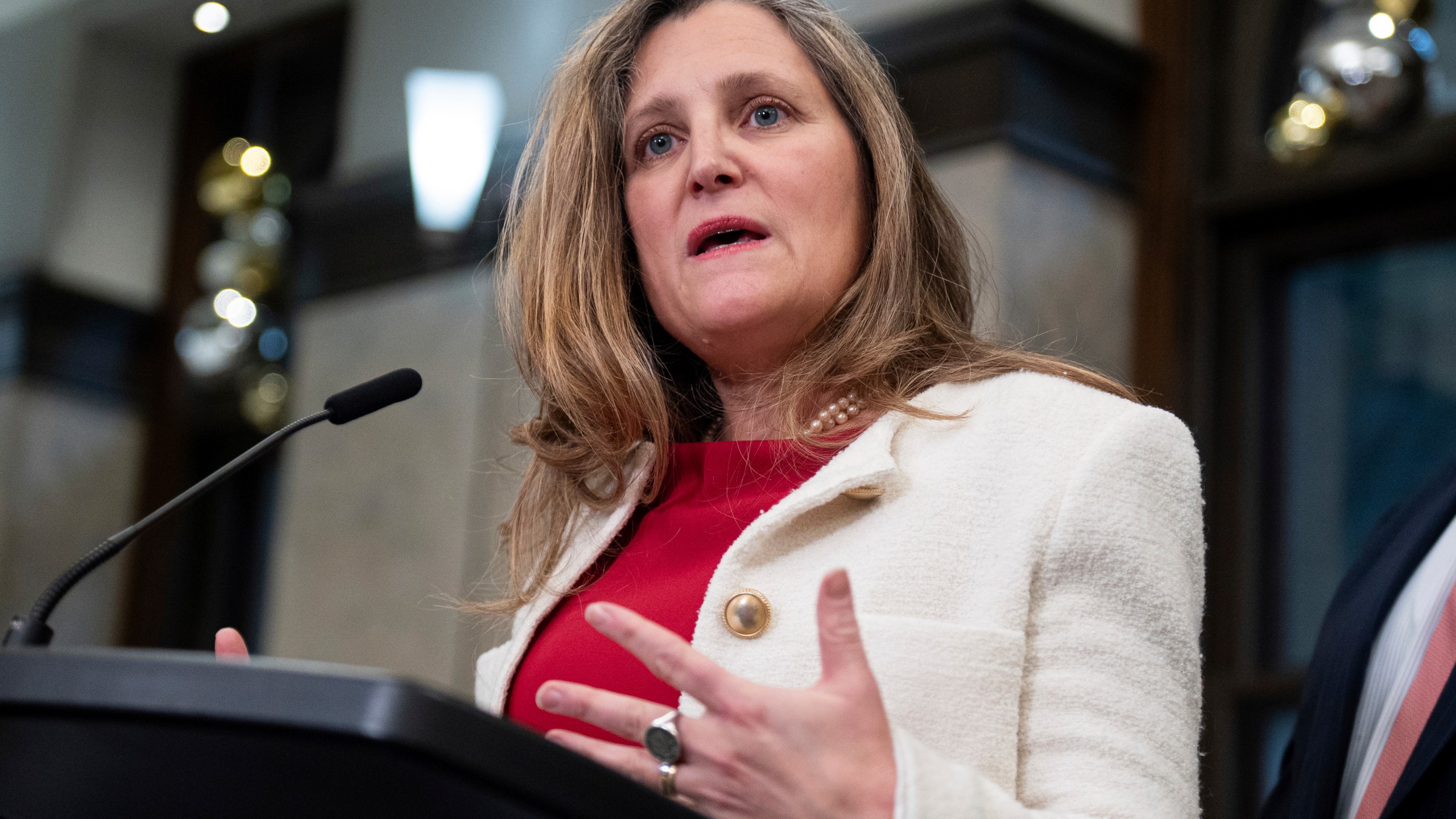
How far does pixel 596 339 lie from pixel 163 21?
5.19 m

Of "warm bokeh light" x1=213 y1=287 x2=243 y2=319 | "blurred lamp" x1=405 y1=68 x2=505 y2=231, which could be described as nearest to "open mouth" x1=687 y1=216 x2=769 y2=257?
"blurred lamp" x1=405 y1=68 x2=505 y2=231

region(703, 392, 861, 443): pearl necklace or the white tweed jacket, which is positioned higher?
region(703, 392, 861, 443): pearl necklace

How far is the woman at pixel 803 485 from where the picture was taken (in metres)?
0.90

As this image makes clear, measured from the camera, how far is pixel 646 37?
1734 mm

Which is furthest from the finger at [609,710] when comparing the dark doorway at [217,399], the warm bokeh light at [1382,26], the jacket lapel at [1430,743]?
the dark doorway at [217,399]

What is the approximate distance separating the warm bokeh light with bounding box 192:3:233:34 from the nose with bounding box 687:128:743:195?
5111mm

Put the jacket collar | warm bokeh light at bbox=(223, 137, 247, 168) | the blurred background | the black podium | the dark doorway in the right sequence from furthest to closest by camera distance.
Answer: the dark doorway
warm bokeh light at bbox=(223, 137, 247, 168)
the blurred background
the jacket collar
the black podium

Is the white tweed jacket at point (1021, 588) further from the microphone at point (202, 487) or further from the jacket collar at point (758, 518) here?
the microphone at point (202, 487)

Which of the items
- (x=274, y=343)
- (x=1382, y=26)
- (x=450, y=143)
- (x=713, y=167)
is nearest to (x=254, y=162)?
(x=274, y=343)

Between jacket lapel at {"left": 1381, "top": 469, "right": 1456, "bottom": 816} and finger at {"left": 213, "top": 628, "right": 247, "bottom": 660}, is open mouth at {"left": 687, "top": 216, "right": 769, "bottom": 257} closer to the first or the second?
finger at {"left": 213, "top": 628, "right": 247, "bottom": 660}

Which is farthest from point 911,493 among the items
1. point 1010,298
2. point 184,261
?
point 184,261

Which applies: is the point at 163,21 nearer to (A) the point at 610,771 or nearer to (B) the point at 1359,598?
(B) the point at 1359,598

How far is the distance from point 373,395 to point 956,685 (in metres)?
0.60

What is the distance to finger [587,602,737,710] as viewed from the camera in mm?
847
